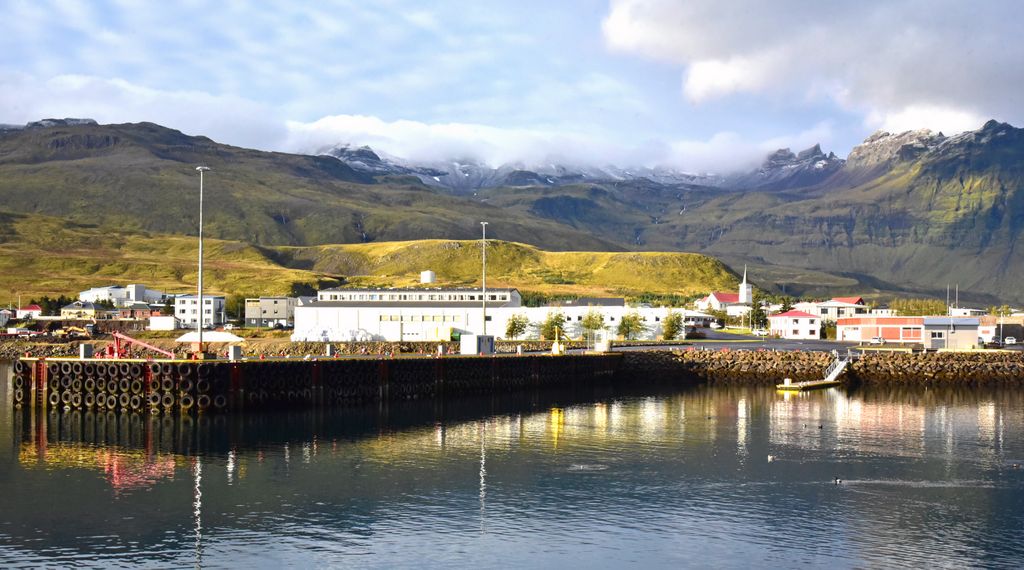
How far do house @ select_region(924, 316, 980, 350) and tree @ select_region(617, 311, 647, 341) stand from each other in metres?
43.0

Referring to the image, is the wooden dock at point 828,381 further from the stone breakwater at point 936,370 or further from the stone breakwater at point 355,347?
the stone breakwater at point 355,347

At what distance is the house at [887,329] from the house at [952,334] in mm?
1890

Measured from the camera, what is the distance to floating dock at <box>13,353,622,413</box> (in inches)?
3142

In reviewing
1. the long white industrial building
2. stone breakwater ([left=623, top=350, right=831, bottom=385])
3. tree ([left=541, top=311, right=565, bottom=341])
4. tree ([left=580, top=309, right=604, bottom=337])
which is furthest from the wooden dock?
tree ([left=541, top=311, right=565, bottom=341])

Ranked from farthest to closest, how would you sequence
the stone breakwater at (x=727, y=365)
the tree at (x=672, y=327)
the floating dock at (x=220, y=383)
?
the tree at (x=672, y=327) < the stone breakwater at (x=727, y=365) < the floating dock at (x=220, y=383)

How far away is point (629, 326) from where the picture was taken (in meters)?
165

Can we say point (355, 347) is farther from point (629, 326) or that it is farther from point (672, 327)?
point (672, 327)

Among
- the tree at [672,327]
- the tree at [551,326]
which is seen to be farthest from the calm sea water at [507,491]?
the tree at [672,327]

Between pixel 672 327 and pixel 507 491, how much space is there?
11568cm

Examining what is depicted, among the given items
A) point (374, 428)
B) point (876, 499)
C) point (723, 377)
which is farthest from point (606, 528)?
point (723, 377)

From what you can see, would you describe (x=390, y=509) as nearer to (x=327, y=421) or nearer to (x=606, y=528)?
(x=606, y=528)

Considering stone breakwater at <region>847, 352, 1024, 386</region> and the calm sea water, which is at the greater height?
stone breakwater at <region>847, 352, 1024, 386</region>

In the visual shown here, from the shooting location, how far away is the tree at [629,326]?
6506 inches

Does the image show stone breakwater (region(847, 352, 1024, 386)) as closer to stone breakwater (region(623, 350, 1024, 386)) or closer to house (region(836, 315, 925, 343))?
stone breakwater (region(623, 350, 1024, 386))
